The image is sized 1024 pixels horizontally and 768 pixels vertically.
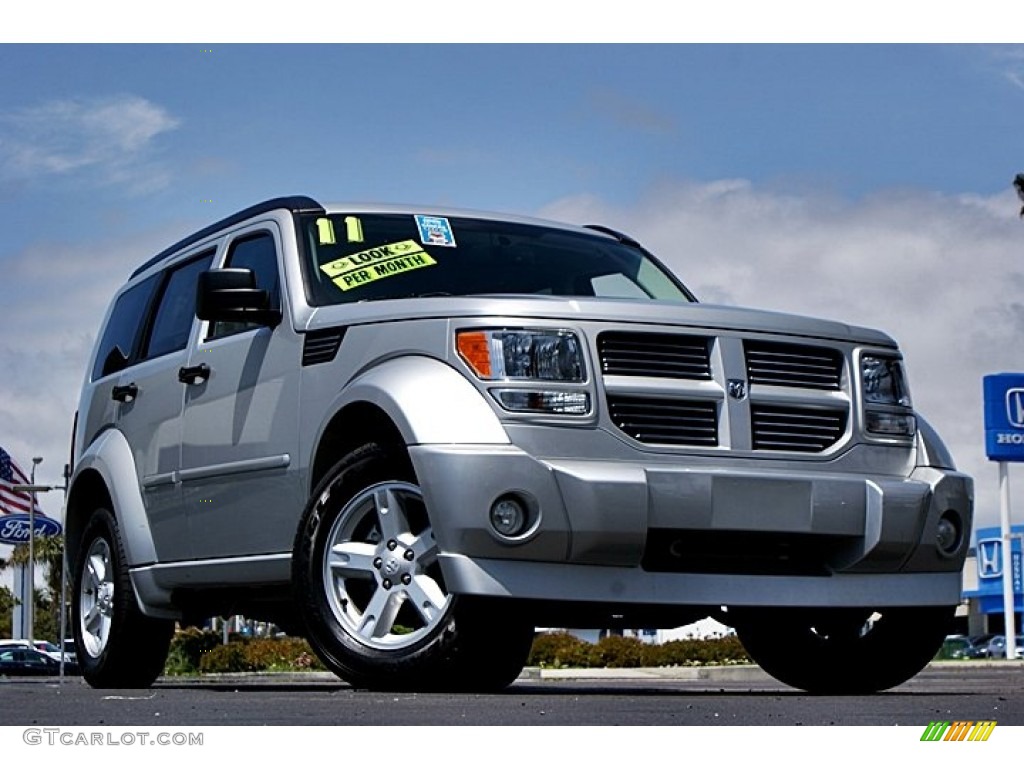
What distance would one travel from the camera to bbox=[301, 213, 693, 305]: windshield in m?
7.43

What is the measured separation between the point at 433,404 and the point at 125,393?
9.79 feet

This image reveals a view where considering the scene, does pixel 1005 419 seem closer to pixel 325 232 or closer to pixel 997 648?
pixel 997 648

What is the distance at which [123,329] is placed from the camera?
9.55 metres

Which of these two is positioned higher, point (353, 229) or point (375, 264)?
point (353, 229)

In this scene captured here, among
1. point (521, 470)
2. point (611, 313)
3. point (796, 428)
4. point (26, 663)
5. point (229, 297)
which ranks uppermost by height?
point (229, 297)

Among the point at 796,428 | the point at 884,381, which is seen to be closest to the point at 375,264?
the point at 796,428

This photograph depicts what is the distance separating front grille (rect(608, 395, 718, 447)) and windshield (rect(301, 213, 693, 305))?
136 cm

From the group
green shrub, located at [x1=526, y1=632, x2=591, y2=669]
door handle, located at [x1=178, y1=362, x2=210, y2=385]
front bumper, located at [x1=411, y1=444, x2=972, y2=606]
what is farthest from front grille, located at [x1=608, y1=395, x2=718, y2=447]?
green shrub, located at [x1=526, y1=632, x2=591, y2=669]

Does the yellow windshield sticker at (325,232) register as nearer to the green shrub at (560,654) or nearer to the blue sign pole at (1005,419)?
the green shrub at (560,654)

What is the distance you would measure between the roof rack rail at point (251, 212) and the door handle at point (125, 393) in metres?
0.79

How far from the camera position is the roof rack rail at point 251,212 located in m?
7.88

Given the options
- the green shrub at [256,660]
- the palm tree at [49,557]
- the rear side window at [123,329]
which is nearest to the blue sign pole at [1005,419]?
the green shrub at [256,660]

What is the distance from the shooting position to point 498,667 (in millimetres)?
6207
